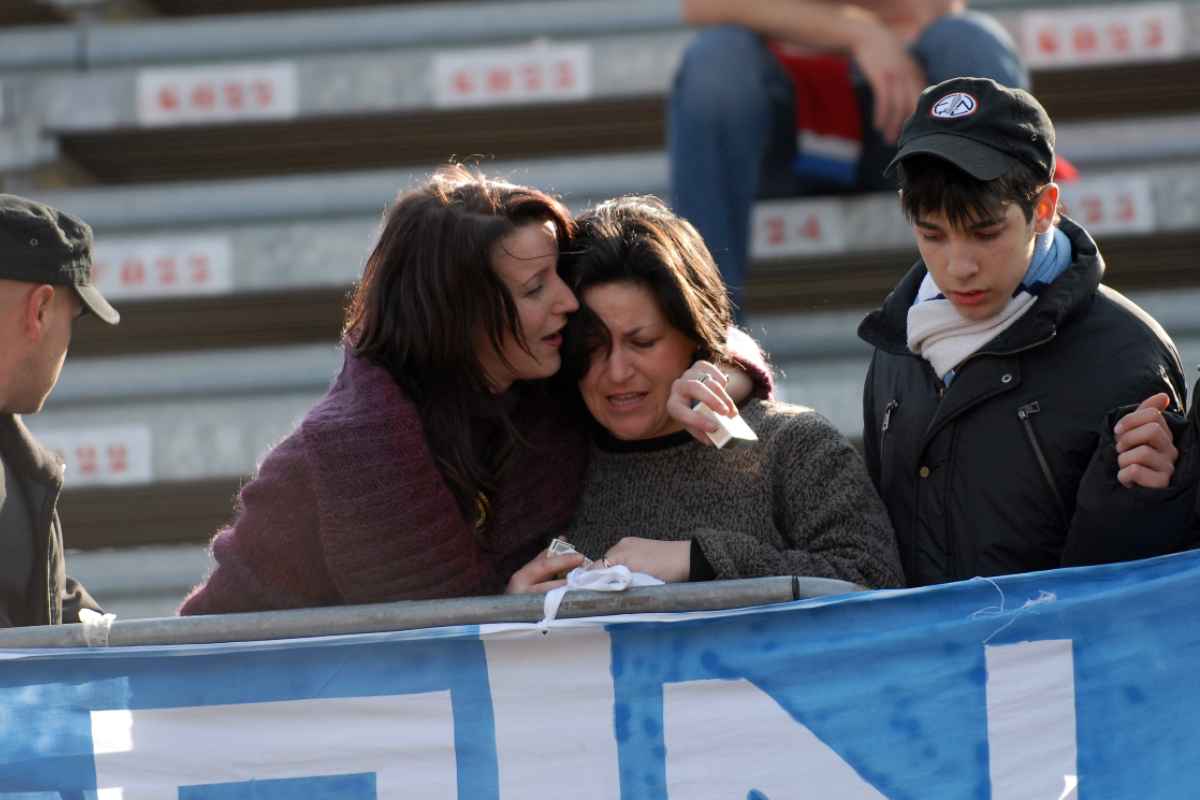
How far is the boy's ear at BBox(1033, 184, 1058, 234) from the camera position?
2312 mm

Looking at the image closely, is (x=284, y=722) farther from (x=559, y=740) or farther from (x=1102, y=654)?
(x=1102, y=654)

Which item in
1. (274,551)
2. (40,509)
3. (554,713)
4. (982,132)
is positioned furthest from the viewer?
(40,509)

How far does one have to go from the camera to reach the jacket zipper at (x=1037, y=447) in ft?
7.34

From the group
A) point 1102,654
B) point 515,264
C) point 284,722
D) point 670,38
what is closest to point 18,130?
point 670,38

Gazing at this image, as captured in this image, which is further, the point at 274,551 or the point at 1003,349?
the point at 274,551

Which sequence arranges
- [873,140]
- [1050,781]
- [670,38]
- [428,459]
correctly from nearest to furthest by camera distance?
[1050,781] → [428,459] → [873,140] → [670,38]

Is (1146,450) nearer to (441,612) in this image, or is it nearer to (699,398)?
(699,398)

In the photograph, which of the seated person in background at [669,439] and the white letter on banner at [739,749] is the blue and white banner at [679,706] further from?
the seated person in background at [669,439]

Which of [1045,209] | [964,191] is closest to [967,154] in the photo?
[964,191]

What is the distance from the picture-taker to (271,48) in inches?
209

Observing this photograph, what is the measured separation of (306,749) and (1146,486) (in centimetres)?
104

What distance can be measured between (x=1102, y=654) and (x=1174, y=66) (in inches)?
135

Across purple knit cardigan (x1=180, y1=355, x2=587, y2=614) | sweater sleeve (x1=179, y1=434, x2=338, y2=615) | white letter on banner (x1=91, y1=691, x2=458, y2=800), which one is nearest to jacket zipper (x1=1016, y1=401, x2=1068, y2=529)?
purple knit cardigan (x1=180, y1=355, x2=587, y2=614)

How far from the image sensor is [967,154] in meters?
2.25
